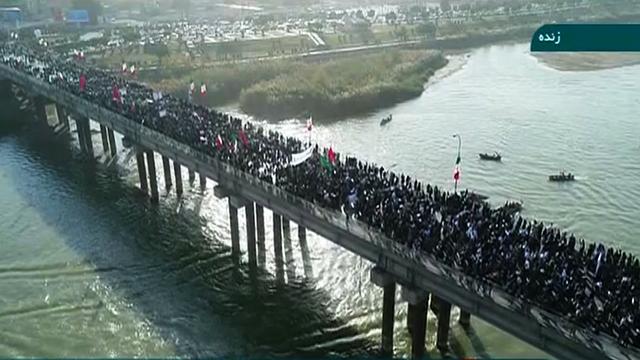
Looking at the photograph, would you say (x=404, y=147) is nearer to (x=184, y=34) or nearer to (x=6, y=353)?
(x=6, y=353)

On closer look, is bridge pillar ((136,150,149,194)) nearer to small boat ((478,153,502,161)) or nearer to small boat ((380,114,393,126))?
small boat ((478,153,502,161))

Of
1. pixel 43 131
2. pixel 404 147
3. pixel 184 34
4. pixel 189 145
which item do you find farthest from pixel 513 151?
pixel 184 34

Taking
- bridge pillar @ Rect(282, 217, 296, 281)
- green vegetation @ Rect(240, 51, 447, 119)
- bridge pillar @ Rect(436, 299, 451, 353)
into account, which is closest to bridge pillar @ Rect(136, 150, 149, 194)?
bridge pillar @ Rect(282, 217, 296, 281)

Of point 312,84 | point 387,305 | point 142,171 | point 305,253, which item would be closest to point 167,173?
point 142,171

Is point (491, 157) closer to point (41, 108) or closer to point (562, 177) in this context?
point (562, 177)

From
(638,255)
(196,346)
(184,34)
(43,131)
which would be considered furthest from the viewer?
(184,34)

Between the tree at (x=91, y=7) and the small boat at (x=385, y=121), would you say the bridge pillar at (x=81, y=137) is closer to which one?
the small boat at (x=385, y=121)
